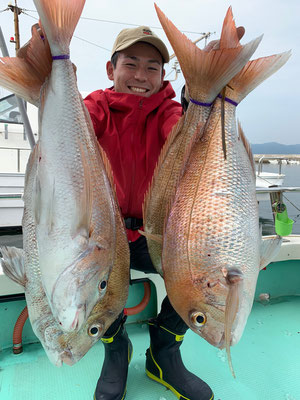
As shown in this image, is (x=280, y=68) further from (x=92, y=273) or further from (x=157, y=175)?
(x=92, y=273)

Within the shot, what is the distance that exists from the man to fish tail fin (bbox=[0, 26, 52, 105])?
1.90ft

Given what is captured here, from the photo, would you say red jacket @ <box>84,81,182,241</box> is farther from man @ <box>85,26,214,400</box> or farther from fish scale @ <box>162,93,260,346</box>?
fish scale @ <box>162,93,260,346</box>

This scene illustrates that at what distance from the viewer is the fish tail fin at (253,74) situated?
129 cm

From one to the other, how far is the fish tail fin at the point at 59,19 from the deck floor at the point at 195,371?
6.70ft

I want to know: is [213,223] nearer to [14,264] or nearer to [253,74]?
[253,74]

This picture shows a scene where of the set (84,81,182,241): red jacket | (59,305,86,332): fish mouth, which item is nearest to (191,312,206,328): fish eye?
(59,305,86,332): fish mouth

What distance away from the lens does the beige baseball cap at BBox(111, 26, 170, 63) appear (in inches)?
69.6

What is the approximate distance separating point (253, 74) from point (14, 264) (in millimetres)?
1401

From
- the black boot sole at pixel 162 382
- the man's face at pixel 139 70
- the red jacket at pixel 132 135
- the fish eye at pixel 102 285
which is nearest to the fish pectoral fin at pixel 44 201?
the fish eye at pixel 102 285

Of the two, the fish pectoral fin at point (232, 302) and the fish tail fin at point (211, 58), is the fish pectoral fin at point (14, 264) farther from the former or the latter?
the fish tail fin at point (211, 58)

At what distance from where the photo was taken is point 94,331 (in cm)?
134

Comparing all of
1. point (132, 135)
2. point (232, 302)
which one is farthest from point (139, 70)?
point (232, 302)

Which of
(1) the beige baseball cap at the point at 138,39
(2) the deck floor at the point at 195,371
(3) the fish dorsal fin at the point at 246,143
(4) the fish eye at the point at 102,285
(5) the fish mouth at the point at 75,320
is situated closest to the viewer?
(5) the fish mouth at the point at 75,320

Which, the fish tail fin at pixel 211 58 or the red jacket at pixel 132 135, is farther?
the red jacket at pixel 132 135
